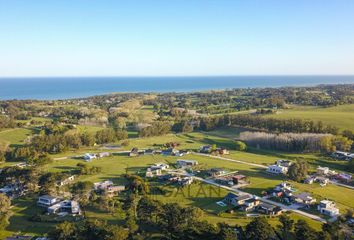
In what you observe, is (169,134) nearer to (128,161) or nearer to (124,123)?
(124,123)

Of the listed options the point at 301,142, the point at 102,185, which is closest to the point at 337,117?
the point at 301,142

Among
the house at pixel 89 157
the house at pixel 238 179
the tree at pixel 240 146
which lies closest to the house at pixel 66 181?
the house at pixel 89 157

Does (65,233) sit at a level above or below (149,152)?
above

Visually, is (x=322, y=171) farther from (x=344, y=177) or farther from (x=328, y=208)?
(x=328, y=208)

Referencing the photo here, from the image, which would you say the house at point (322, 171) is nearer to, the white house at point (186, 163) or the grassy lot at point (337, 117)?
the white house at point (186, 163)

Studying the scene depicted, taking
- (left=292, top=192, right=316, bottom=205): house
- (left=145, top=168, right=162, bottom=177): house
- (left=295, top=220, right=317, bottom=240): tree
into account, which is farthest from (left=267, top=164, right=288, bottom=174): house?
(left=295, top=220, right=317, bottom=240): tree

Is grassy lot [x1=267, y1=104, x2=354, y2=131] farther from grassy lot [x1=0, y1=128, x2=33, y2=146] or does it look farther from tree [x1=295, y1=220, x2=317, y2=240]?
grassy lot [x1=0, y1=128, x2=33, y2=146]
